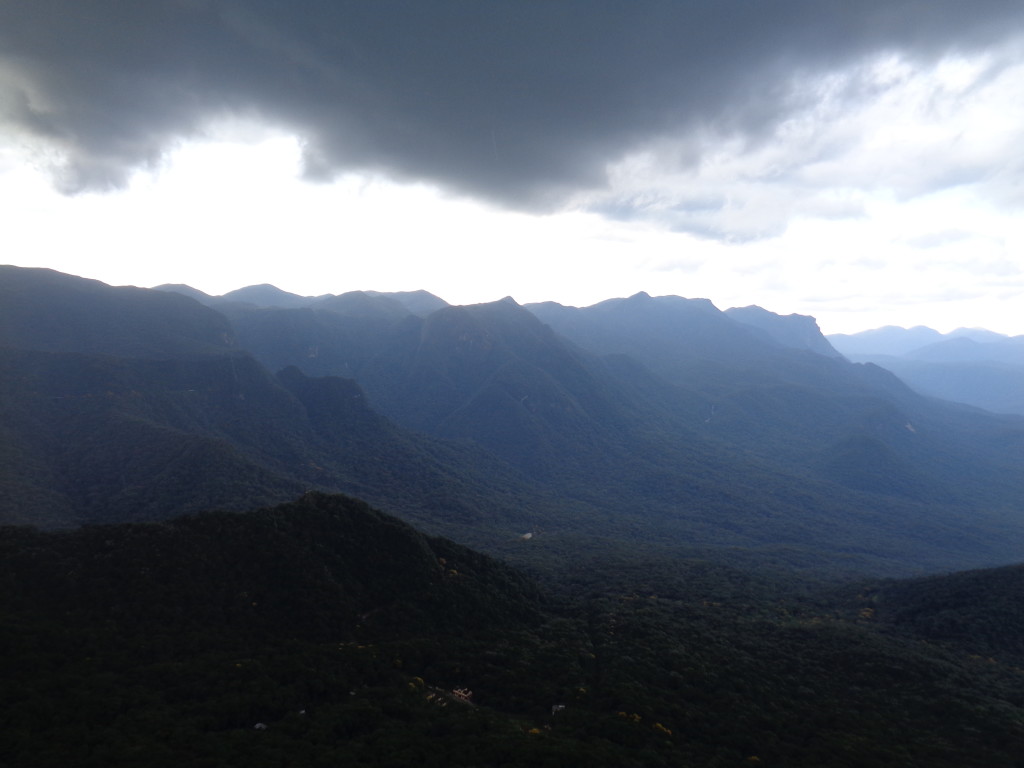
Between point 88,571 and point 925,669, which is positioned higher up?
point 88,571

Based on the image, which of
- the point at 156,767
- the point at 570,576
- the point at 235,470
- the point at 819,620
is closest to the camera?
the point at 156,767

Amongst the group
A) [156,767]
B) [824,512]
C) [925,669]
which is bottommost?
[824,512]

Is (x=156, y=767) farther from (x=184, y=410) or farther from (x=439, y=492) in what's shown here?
(x=184, y=410)

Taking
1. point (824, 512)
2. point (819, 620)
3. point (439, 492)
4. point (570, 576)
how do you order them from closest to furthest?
point (819, 620)
point (570, 576)
point (439, 492)
point (824, 512)

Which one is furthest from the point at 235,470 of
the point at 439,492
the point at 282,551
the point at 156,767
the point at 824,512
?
the point at 824,512

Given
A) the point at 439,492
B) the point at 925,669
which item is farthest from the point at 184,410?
the point at 925,669

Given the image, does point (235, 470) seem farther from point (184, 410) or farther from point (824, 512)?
point (824, 512)

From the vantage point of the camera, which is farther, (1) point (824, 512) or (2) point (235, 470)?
(1) point (824, 512)
